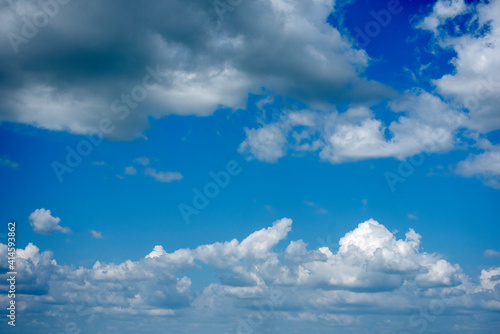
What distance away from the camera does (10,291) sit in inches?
3361

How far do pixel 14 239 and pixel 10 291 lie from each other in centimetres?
1445

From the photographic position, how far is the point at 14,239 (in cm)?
8712

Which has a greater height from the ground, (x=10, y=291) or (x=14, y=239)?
(x=14, y=239)
